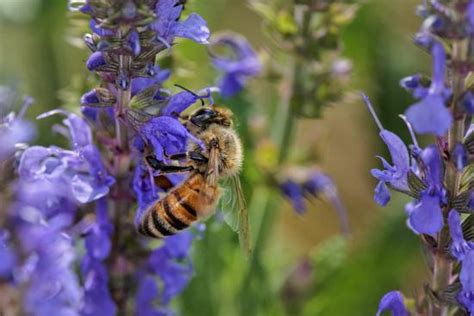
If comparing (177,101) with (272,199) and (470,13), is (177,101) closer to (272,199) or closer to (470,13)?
(470,13)

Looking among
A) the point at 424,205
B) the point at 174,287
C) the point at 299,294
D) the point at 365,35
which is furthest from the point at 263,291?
the point at 424,205

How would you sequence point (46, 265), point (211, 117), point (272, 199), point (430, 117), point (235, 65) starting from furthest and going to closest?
point (272, 199) < point (235, 65) < point (211, 117) < point (46, 265) < point (430, 117)

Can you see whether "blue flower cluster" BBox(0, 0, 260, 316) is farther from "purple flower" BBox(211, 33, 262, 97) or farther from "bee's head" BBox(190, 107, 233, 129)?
"purple flower" BBox(211, 33, 262, 97)

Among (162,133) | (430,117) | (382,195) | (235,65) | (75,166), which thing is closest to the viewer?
(430,117)

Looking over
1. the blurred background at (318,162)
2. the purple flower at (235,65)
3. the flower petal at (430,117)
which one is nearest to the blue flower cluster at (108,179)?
the blurred background at (318,162)

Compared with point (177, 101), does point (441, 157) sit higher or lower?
higher

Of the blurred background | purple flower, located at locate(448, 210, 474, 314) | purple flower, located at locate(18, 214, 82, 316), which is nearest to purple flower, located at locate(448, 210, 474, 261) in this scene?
purple flower, located at locate(448, 210, 474, 314)

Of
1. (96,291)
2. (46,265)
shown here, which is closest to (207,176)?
(96,291)
